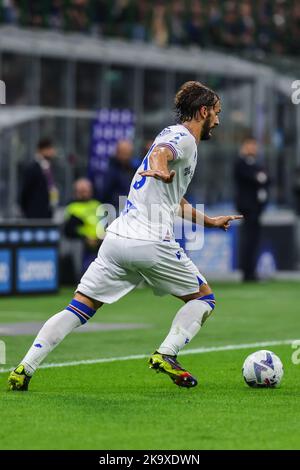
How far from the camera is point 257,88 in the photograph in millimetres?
29156

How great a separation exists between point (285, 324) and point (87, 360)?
4.23 metres

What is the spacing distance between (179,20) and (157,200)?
67.0 ft

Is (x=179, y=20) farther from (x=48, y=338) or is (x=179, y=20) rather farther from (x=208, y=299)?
(x=48, y=338)

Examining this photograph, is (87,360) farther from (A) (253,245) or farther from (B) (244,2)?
(B) (244,2)

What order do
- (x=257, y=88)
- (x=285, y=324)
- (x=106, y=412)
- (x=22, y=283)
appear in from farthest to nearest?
(x=257, y=88) → (x=22, y=283) → (x=285, y=324) → (x=106, y=412)

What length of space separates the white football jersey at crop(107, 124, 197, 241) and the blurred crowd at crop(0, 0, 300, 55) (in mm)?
15635

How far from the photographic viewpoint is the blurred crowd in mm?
24922


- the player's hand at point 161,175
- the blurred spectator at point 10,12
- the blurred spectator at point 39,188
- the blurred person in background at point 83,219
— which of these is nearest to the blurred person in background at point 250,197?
the blurred person in background at point 83,219

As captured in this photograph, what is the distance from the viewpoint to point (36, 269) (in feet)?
62.1

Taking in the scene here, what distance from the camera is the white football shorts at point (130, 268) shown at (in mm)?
8422

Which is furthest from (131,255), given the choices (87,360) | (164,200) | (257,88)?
(257,88)

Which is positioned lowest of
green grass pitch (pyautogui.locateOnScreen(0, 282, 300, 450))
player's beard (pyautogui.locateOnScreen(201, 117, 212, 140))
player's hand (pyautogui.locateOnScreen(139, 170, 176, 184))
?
green grass pitch (pyautogui.locateOnScreen(0, 282, 300, 450))

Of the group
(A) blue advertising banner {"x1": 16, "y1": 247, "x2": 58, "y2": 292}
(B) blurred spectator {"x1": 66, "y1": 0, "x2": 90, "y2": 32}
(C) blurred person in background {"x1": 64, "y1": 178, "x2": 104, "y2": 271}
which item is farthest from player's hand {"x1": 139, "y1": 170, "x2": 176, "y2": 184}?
(B) blurred spectator {"x1": 66, "y1": 0, "x2": 90, "y2": 32}

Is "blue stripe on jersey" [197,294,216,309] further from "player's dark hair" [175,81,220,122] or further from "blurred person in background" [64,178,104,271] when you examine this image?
"blurred person in background" [64,178,104,271]
